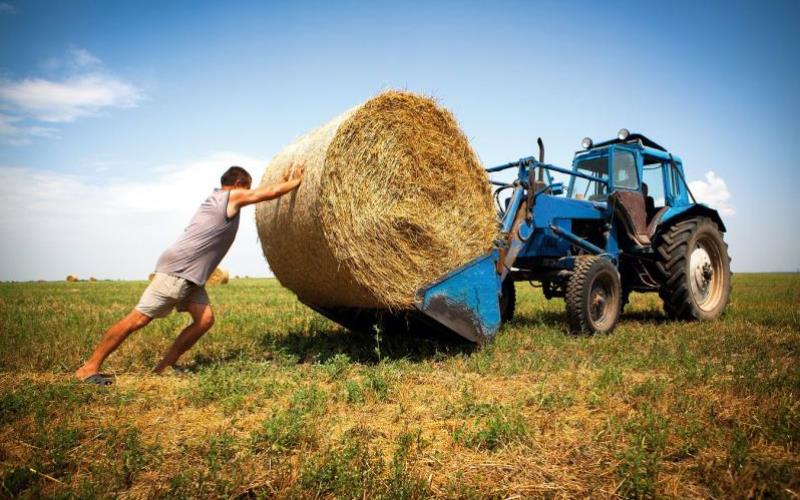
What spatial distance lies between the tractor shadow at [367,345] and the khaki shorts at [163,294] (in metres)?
1.26

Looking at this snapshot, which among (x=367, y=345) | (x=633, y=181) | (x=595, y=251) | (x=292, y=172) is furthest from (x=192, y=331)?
(x=633, y=181)

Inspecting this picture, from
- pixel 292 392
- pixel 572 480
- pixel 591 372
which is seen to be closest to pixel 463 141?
pixel 591 372

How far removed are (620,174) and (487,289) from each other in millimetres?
4130

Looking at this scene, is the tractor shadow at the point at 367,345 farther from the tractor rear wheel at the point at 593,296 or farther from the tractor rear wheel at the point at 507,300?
the tractor rear wheel at the point at 507,300

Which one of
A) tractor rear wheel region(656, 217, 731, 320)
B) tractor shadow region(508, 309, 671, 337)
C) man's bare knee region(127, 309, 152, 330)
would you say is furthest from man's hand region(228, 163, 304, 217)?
tractor rear wheel region(656, 217, 731, 320)

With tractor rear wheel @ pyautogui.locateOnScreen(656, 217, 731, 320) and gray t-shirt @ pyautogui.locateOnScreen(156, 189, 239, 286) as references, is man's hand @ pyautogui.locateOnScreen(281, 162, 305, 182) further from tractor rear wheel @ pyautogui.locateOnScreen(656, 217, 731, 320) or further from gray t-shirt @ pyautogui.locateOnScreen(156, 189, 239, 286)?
tractor rear wheel @ pyautogui.locateOnScreen(656, 217, 731, 320)

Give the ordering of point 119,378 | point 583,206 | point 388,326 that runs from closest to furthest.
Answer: point 119,378 < point 388,326 < point 583,206

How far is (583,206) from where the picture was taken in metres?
7.73

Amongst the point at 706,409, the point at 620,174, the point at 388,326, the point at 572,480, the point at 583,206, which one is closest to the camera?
the point at 572,480

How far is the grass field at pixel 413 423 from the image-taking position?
8.55 ft

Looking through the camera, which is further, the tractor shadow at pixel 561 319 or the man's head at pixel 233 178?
the tractor shadow at pixel 561 319

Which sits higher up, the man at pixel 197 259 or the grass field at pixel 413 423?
the man at pixel 197 259

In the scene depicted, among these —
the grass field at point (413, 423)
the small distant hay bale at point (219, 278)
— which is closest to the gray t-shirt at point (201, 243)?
the grass field at point (413, 423)

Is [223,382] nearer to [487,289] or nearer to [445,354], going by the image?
[445,354]
